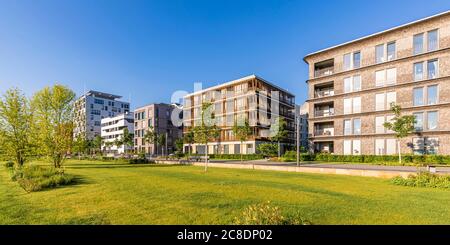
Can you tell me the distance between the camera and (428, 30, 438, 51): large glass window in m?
32.2

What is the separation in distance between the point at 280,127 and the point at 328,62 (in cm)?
1621

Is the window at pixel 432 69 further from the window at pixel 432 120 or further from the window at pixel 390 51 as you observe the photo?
the window at pixel 432 120

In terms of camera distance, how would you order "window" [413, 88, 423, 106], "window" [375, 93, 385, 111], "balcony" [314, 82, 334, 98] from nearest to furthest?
"window" [413, 88, 423, 106] → "window" [375, 93, 385, 111] → "balcony" [314, 82, 334, 98]

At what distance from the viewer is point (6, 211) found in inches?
313

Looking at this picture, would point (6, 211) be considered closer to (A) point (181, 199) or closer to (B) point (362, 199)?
(A) point (181, 199)

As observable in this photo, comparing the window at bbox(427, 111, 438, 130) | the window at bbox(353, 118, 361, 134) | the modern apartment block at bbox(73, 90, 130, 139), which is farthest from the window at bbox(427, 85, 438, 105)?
the modern apartment block at bbox(73, 90, 130, 139)

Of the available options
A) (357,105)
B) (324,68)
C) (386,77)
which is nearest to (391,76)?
(386,77)

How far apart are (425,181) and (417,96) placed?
88.8 ft

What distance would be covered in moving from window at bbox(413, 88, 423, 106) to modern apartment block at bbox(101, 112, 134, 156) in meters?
92.3

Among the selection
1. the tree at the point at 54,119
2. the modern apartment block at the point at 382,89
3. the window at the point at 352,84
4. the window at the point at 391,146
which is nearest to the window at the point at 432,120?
the modern apartment block at the point at 382,89

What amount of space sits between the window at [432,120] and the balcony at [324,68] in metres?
16.5

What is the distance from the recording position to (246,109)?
5566 cm

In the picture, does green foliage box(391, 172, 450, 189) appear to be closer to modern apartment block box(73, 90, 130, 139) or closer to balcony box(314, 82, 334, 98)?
balcony box(314, 82, 334, 98)
